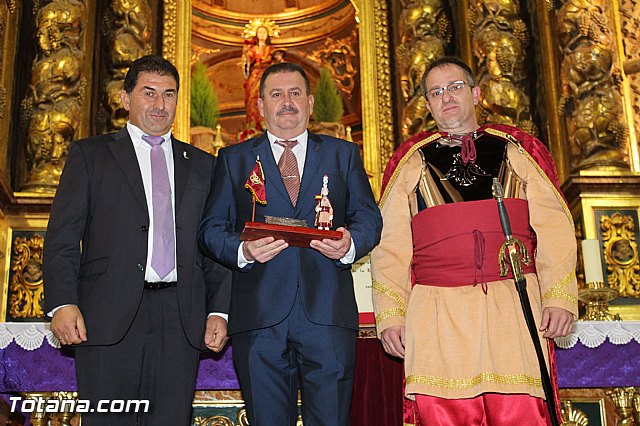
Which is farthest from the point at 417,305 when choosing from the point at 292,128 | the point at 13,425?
the point at 13,425

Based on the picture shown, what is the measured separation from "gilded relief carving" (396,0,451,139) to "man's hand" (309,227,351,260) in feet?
12.5

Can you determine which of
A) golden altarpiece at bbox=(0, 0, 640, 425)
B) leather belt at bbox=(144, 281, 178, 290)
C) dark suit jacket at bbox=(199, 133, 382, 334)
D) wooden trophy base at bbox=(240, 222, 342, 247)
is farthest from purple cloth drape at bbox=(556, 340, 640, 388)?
golden altarpiece at bbox=(0, 0, 640, 425)

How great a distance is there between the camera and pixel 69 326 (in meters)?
2.71

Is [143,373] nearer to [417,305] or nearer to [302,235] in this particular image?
[302,235]

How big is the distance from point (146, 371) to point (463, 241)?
116 centimetres

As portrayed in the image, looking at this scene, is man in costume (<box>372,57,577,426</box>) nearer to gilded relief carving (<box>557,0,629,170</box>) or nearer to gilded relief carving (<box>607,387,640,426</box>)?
gilded relief carving (<box>607,387,640,426</box>)

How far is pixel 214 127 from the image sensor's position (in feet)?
22.0

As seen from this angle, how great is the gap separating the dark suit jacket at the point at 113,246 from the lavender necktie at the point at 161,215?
3cm

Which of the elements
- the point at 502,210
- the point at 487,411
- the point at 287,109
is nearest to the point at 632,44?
the point at 502,210

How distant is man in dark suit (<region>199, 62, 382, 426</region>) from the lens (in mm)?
2670

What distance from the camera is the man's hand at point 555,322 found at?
113 inches

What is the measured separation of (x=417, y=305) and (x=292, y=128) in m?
0.76

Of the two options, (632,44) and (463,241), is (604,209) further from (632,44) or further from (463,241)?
(463,241)

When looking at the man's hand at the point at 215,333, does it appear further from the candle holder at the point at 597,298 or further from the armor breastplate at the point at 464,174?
the candle holder at the point at 597,298
